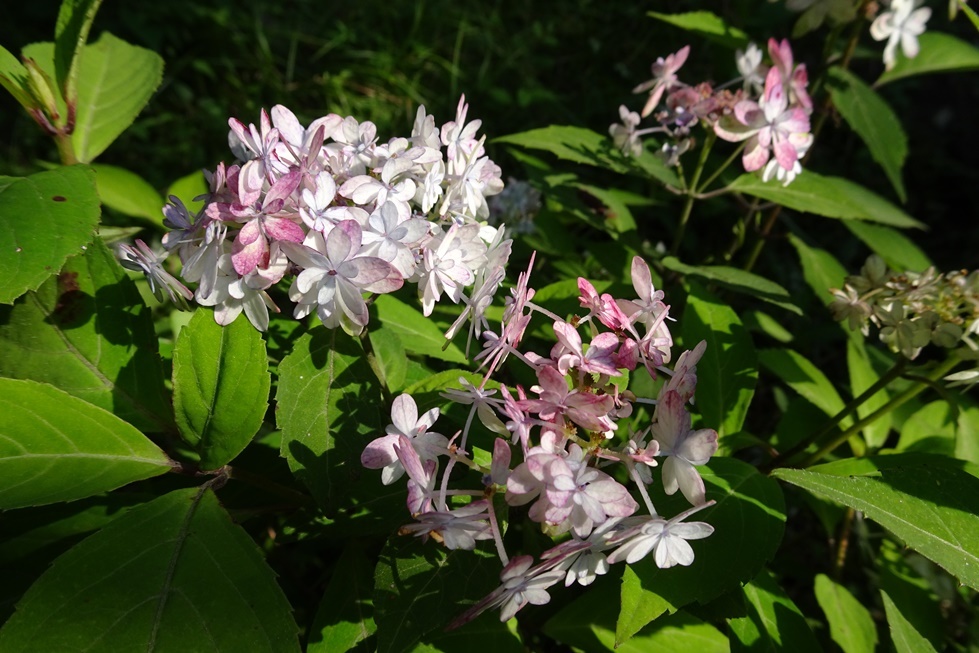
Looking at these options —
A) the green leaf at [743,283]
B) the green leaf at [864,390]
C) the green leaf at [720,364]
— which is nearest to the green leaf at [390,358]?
the green leaf at [720,364]

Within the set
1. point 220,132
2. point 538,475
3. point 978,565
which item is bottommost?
point 220,132

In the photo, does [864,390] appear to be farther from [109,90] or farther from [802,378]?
[109,90]

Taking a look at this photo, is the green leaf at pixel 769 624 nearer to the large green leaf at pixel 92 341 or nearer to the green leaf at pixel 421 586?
the green leaf at pixel 421 586

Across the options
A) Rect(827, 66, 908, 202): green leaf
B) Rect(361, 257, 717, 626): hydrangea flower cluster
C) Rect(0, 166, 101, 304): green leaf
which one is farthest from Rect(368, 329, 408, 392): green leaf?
Rect(827, 66, 908, 202): green leaf

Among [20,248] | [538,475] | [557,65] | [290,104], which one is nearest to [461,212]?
[538,475]

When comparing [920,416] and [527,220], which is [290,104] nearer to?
[527,220]

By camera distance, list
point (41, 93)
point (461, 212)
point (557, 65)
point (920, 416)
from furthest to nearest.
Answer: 1. point (557, 65)
2. point (920, 416)
3. point (41, 93)
4. point (461, 212)
